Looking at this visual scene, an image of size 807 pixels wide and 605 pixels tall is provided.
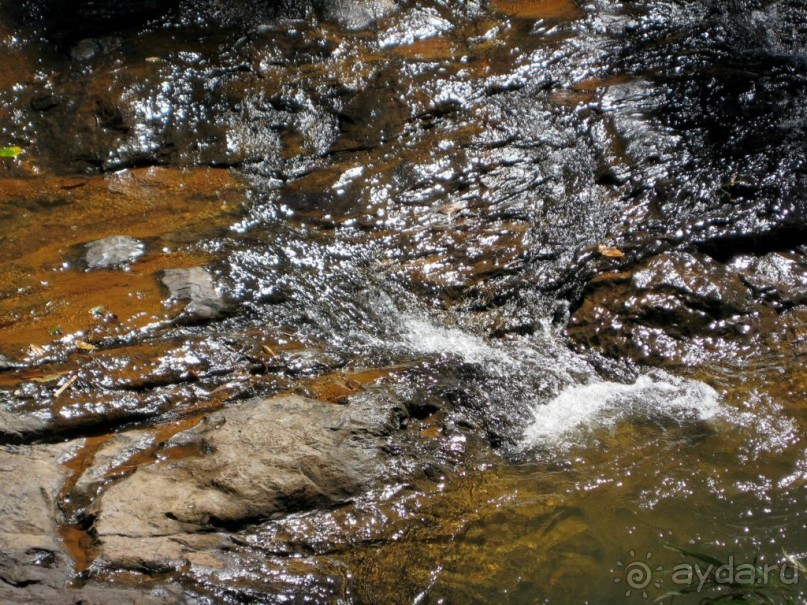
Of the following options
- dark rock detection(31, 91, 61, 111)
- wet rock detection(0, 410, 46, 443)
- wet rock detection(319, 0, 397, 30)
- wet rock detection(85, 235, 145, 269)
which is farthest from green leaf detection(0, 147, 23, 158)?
wet rock detection(319, 0, 397, 30)

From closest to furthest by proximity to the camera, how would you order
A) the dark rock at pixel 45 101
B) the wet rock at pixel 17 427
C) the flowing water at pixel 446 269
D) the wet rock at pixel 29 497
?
the wet rock at pixel 29 497 < the flowing water at pixel 446 269 < the wet rock at pixel 17 427 < the dark rock at pixel 45 101

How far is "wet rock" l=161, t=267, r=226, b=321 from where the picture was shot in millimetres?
4258

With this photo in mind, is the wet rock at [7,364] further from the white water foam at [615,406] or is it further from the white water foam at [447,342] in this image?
the white water foam at [615,406]

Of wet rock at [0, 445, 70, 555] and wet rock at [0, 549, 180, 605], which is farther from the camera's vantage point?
wet rock at [0, 445, 70, 555]

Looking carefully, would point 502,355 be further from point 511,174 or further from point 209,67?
point 209,67

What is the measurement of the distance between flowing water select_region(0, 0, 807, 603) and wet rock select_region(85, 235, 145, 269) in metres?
0.08

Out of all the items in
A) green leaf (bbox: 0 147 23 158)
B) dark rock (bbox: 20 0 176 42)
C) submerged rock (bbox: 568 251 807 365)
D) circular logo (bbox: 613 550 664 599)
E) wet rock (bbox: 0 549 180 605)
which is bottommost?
circular logo (bbox: 613 550 664 599)

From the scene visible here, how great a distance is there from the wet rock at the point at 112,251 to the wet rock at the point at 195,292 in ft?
1.15

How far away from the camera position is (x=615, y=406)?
4062 mm

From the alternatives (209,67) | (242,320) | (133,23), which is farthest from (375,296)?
(133,23)

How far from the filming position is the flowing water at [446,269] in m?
3.30

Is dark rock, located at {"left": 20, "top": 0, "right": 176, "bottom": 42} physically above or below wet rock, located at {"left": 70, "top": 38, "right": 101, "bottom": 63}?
above

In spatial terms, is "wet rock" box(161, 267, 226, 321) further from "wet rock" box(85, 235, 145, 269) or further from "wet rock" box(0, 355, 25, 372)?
"wet rock" box(0, 355, 25, 372)

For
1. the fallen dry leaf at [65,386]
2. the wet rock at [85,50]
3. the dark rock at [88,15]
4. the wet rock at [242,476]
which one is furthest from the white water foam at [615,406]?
the dark rock at [88,15]
